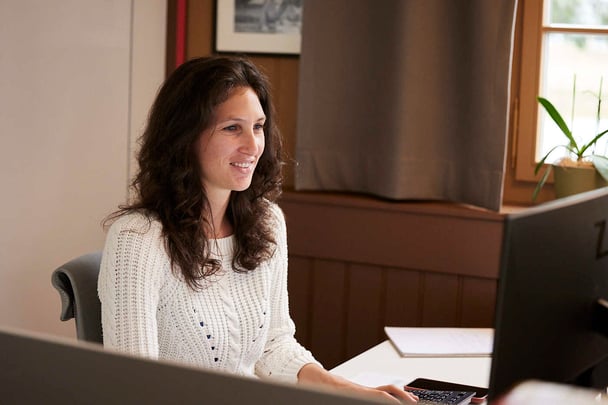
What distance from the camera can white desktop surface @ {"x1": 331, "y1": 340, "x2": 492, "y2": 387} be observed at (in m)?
2.15

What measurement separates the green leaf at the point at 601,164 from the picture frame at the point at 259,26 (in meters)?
1.07

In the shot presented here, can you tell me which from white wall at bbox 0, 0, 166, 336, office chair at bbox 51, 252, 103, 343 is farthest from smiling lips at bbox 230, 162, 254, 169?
white wall at bbox 0, 0, 166, 336

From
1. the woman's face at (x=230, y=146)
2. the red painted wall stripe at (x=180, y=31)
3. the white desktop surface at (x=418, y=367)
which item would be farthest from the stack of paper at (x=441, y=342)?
the red painted wall stripe at (x=180, y=31)

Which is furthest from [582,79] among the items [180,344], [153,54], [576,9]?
[180,344]

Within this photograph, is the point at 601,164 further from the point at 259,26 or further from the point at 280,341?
the point at 259,26

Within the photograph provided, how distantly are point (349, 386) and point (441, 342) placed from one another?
533 millimetres

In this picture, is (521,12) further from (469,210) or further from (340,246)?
(340,246)

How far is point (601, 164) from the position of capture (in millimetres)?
2807

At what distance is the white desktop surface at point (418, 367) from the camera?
2.15 m

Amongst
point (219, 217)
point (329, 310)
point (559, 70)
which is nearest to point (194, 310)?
point (219, 217)

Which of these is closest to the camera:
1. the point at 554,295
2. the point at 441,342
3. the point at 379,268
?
the point at 554,295

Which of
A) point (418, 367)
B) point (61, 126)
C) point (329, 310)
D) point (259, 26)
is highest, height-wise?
point (259, 26)

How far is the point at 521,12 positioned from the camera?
310 centimetres

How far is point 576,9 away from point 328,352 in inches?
55.1
